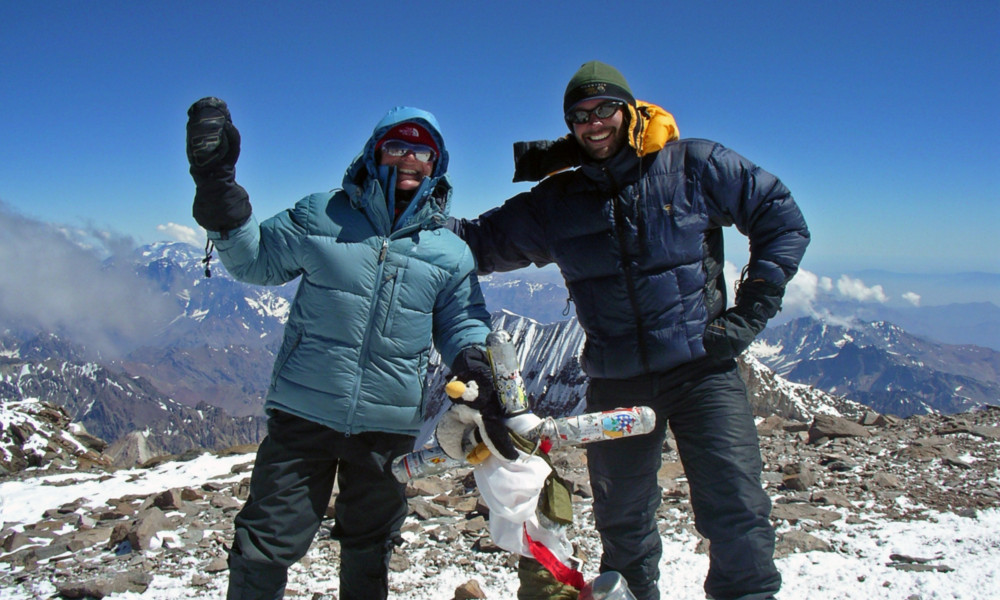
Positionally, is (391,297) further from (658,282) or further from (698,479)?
(698,479)

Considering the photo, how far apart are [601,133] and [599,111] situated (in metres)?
0.15

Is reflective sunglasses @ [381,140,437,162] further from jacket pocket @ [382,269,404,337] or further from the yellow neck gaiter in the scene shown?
the yellow neck gaiter

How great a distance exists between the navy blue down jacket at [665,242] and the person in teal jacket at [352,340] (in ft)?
3.07

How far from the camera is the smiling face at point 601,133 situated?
4156 millimetres

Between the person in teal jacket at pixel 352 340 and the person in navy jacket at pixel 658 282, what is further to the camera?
the person in navy jacket at pixel 658 282

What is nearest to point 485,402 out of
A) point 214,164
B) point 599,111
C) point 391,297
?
point 391,297

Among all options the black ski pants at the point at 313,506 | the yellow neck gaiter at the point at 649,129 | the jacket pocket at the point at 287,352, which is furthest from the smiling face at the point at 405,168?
the black ski pants at the point at 313,506

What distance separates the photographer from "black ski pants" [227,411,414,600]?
11.9 feet

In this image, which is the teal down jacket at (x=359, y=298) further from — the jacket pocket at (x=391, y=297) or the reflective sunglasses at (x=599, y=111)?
the reflective sunglasses at (x=599, y=111)

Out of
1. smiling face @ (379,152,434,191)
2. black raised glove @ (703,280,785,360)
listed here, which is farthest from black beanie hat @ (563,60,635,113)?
black raised glove @ (703,280,785,360)

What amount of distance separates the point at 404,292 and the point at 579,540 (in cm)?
386

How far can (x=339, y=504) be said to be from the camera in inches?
158

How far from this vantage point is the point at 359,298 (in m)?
3.85

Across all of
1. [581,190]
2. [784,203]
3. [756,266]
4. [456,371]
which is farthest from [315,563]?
[784,203]
